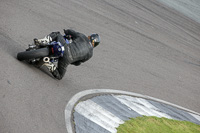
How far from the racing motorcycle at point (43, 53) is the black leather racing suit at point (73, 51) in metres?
0.19

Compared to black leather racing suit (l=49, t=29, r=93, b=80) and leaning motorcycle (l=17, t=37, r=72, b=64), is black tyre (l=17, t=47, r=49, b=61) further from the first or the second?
black leather racing suit (l=49, t=29, r=93, b=80)

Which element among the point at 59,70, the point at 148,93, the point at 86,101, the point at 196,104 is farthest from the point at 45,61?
the point at 196,104

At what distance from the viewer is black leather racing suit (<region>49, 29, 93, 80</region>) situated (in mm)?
6957

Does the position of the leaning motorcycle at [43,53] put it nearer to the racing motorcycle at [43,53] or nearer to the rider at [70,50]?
the racing motorcycle at [43,53]

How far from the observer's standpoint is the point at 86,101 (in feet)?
22.8

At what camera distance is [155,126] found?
7383 mm

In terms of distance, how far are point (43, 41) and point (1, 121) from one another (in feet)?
8.59

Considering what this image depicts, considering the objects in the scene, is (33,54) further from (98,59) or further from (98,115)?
(98,59)

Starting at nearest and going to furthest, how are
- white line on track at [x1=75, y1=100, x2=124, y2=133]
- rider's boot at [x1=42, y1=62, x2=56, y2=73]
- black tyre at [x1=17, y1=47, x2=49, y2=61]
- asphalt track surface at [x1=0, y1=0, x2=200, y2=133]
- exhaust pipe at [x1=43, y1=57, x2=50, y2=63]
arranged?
1. asphalt track surface at [x1=0, y1=0, x2=200, y2=133]
2. white line on track at [x1=75, y1=100, x2=124, y2=133]
3. black tyre at [x1=17, y1=47, x2=49, y2=61]
4. exhaust pipe at [x1=43, y1=57, x2=50, y2=63]
5. rider's boot at [x1=42, y1=62, x2=56, y2=73]

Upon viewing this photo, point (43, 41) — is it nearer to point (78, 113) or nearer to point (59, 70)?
point (59, 70)

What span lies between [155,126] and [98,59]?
2833 millimetres

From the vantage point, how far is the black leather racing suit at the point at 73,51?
6.96 metres

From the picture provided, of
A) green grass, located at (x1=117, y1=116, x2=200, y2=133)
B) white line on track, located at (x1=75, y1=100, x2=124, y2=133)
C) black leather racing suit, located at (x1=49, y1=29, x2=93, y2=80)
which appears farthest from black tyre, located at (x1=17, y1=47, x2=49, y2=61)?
green grass, located at (x1=117, y1=116, x2=200, y2=133)

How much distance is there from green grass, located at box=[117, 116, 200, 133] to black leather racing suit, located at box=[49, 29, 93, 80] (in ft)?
5.89
